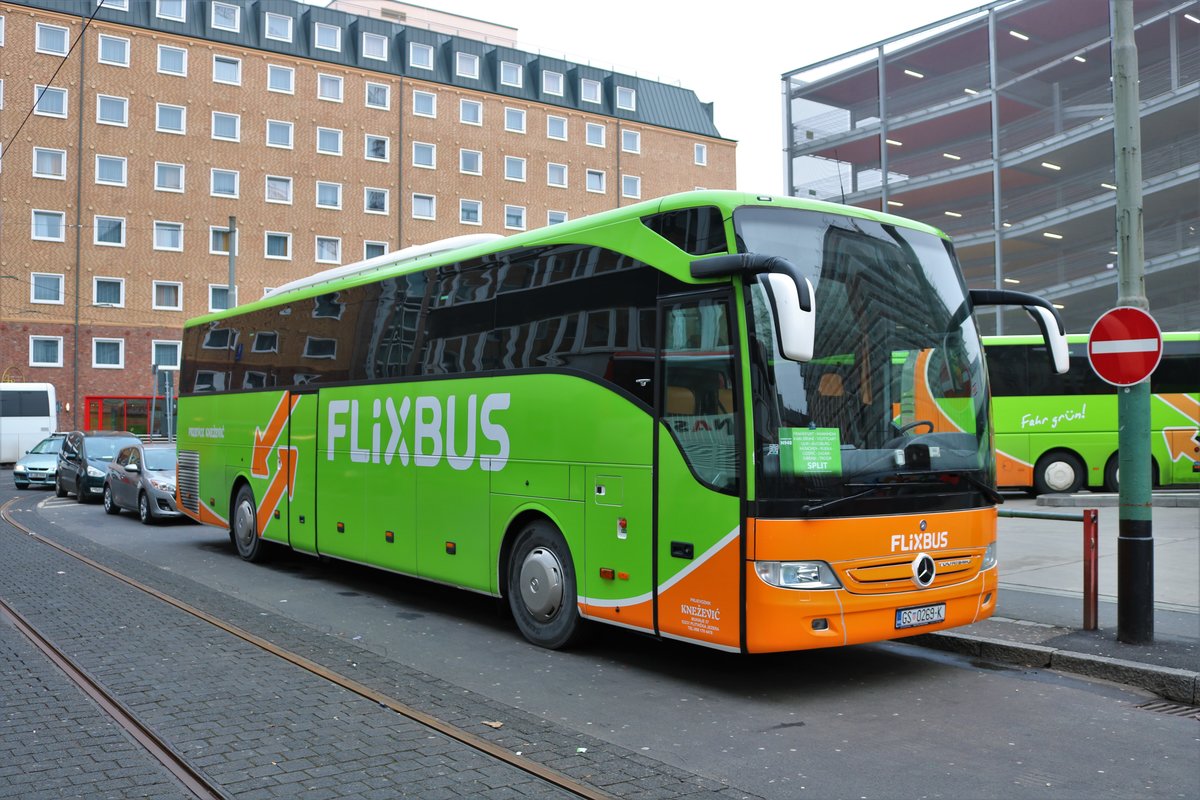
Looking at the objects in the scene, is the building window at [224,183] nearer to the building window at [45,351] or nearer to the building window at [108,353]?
the building window at [108,353]

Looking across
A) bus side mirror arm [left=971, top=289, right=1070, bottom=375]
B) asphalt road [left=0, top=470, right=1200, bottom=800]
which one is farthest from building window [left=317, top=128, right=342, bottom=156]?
bus side mirror arm [left=971, top=289, right=1070, bottom=375]

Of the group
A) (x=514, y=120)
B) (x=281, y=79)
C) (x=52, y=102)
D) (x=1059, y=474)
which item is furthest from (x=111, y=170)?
(x=1059, y=474)

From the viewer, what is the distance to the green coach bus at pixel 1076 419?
2288 cm

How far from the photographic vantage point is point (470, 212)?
2474 inches

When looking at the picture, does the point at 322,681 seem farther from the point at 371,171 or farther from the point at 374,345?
the point at 371,171

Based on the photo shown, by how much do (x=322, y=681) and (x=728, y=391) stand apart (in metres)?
3.23

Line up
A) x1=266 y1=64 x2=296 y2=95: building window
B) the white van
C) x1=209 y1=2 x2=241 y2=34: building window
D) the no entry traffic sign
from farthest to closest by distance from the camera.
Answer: x1=266 y1=64 x2=296 y2=95: building window, x1=209 y1=2 x2=241 y2=34: building window, the white van, the no entry traffic sign

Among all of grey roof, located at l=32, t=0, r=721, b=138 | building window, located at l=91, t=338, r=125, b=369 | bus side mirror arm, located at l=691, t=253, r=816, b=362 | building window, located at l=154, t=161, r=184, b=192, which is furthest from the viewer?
grey roof, located at l=32, t=0, r=721, b=138

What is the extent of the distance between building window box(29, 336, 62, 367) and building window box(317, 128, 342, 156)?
16.2 metres

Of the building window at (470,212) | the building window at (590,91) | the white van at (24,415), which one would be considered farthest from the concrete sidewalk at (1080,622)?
the building window at (590,91)

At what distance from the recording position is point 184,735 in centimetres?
603

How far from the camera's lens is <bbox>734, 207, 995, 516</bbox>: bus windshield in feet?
22.9

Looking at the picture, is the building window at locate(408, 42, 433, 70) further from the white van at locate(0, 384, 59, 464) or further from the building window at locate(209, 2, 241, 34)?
the white van at locate(0, 384, 59, 464)

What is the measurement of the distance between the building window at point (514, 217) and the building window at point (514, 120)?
4.39 meters
